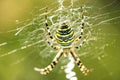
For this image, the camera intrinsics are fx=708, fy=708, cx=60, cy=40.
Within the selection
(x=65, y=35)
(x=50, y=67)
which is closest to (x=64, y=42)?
(x=65, y=35)

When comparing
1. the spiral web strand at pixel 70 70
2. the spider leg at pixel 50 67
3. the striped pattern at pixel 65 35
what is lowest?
the spiral web strand at pixel 70 70

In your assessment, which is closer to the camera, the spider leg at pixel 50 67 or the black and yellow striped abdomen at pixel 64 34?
the black and yellow striped abdomen at pixel 64 34

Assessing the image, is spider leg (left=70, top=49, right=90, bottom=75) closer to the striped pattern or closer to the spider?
the spider

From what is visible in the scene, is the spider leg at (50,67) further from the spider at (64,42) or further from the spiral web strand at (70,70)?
the spiral web strand at (70,70)

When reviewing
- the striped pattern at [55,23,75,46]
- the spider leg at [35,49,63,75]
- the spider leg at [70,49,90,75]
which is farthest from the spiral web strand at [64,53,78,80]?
the striped pattern at [55,23,75,46]

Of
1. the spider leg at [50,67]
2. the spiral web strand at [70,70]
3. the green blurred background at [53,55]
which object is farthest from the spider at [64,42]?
the green blurred background at [53,55]

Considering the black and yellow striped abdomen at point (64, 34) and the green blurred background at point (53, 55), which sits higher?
the black and yellow striped abdomen at point (64, 34)
